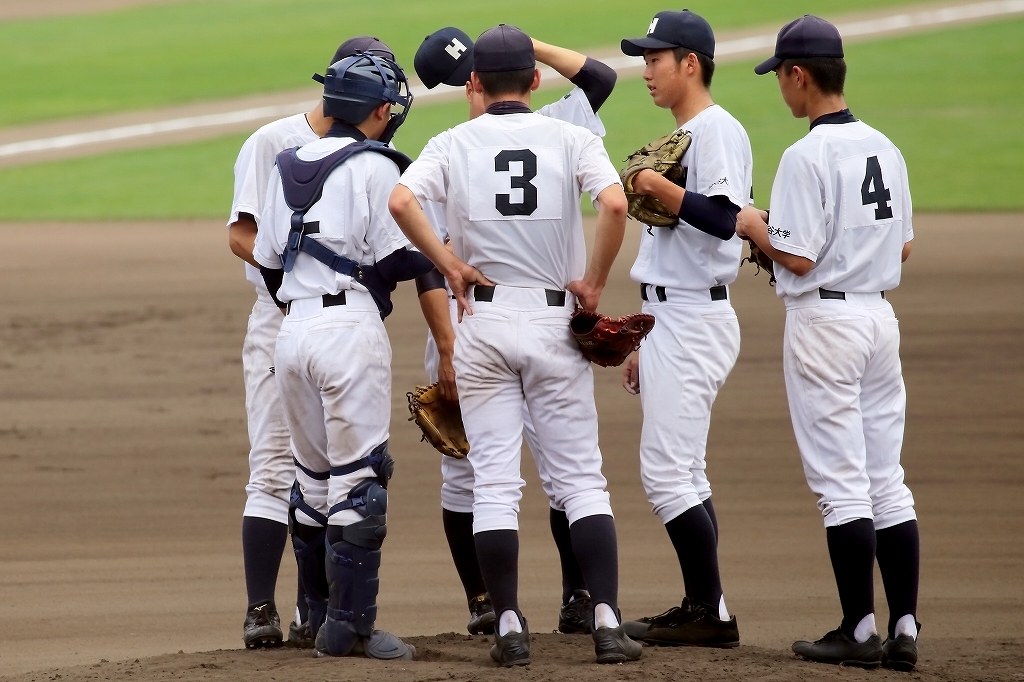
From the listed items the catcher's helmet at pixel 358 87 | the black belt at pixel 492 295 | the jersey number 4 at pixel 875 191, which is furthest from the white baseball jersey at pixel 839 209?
the catcher's helmet at pixel 358 87

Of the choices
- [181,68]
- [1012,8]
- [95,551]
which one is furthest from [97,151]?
[1012,8]

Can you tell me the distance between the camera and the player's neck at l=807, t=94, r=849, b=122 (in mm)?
4422

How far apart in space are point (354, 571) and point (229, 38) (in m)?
33.1

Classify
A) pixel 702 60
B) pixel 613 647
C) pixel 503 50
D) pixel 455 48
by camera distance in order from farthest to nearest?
pixel 455 48, pixel 702 60, pixel 503 50, pixel 613 647

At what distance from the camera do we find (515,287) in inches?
170

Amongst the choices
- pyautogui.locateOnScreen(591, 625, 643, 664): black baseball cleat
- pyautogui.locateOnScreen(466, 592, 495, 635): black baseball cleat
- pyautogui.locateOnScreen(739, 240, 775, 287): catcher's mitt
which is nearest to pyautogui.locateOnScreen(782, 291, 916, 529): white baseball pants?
pyautogui.locateOnScreen(739, 240, 775, 287): catcher's mitt

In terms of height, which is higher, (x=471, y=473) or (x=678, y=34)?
(x=678, y=34)

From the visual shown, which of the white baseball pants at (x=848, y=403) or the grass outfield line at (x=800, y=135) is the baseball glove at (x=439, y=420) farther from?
the grass outfield line at (x=800, y=135)

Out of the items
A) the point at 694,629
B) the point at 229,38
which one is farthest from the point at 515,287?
the point at 229,38

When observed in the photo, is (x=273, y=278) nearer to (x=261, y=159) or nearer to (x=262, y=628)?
(x=261, y=159)

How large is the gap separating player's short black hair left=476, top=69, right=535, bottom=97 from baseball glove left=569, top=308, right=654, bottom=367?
0.78m

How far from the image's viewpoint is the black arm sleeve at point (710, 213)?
4.46m

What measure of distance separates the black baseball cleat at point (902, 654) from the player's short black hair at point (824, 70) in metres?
1.88

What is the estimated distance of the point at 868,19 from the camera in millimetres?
33469
